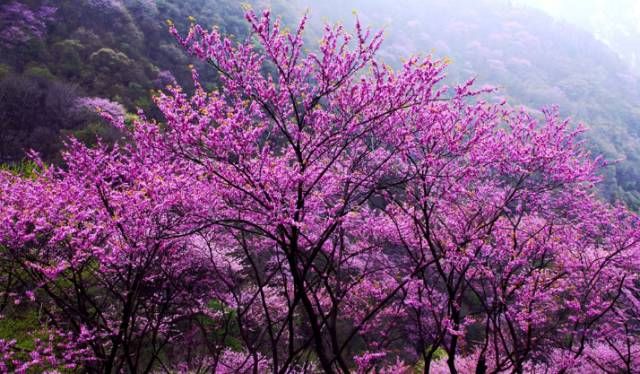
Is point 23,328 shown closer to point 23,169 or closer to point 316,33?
point 23,169

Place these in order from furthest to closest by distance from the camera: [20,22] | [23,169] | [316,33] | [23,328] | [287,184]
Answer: [316,33], [20,22], [23,169], [23,328], [287,184]

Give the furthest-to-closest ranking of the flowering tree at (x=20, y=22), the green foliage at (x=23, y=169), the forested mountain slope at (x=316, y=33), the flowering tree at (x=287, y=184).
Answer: the flowering tree at (x=20, y=22) → the forested mountain slope at (x=316, y=33) → the green foliage at (x=23, y=169) → the flowering tree at (x=287, y=184)

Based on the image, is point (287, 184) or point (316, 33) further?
point (316, 33)

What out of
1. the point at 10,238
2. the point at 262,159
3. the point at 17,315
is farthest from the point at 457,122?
the point at 17,315

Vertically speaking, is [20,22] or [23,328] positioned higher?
[20,22]

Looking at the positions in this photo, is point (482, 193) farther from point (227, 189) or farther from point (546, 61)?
point (546, 61)

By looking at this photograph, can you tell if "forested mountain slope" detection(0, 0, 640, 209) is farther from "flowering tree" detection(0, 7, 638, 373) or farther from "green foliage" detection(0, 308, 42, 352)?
"green foliage" detection(0, 308, 42, 352)

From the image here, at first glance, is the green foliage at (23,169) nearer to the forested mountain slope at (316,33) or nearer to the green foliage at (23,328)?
the forested mountain slope at (316,33)

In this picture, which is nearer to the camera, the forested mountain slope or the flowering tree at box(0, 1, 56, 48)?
the forested mountain slope

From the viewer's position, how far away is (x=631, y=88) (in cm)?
5722

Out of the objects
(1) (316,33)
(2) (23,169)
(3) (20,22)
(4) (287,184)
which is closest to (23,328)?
(2) (23,169)

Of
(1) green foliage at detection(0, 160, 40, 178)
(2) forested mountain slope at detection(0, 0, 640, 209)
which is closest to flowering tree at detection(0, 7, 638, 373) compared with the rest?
(2) forested mountain slope at detection(0, 0, 640, 209)

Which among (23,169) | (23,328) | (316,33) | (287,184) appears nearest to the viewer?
(287,184)

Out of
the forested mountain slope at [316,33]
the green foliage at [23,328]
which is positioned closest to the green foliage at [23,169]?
the forested mountain slope at [316,33]
